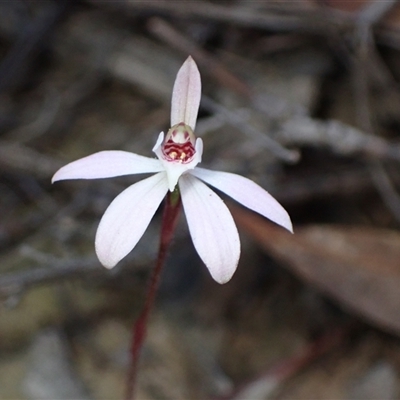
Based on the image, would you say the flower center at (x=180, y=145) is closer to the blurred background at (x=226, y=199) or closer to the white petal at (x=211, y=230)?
the white petal at (x=211, y=230)

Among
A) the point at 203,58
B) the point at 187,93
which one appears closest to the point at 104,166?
the point at 187,93

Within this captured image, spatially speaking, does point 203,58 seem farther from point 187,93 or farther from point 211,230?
point 211,230

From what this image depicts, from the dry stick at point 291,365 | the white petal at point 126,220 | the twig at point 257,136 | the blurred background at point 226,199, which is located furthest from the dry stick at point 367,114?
the white petal at point 126,220

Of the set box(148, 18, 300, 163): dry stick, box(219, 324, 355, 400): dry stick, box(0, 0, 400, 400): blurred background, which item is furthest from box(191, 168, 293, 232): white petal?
box(148, 18, 300, 163): dry stick

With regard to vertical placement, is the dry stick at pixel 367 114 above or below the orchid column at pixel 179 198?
above

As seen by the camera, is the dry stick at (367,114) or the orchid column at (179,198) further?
the dry stick at (367,114)

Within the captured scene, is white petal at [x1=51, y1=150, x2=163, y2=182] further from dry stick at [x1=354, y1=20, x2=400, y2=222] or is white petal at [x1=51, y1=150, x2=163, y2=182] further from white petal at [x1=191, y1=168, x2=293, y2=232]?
dry stick at [x1=354, y1=20, x2=400, y2=222]
